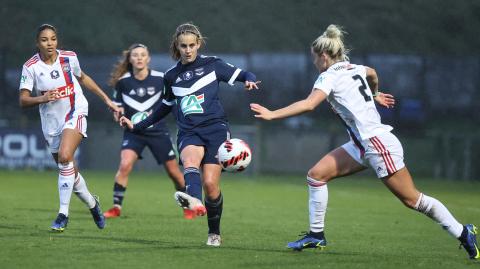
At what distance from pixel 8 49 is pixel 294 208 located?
9.89 m

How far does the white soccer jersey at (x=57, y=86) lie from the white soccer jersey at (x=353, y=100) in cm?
292

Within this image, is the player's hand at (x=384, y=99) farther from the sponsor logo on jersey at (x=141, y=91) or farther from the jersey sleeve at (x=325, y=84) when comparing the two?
the sponsor logo on jersey at (x=141, y=91)

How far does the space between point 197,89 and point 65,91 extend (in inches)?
68.3

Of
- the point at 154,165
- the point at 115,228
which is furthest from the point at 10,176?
the point at 115,228

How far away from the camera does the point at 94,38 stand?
21641 millimetres

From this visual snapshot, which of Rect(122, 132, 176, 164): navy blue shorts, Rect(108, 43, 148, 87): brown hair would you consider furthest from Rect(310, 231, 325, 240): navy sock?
Rect(108, 43, 148, 87): brown hair

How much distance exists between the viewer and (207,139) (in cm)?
880

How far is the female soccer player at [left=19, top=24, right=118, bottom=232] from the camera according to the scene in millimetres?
9758

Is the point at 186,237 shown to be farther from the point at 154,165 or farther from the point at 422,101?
the point at 422,101

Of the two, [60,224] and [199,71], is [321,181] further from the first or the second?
[60,224]

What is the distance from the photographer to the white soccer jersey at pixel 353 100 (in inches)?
321

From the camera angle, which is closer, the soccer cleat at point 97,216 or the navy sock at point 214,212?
the navy sock at point 214,212


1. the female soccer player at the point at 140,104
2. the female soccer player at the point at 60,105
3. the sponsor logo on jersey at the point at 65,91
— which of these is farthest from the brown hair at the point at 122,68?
the sponsor logo on jersey at the point at 65,91

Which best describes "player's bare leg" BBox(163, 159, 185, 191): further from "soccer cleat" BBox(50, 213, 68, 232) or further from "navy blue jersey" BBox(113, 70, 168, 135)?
"soccer cleat" BBox(50, 213, 68, 232)
